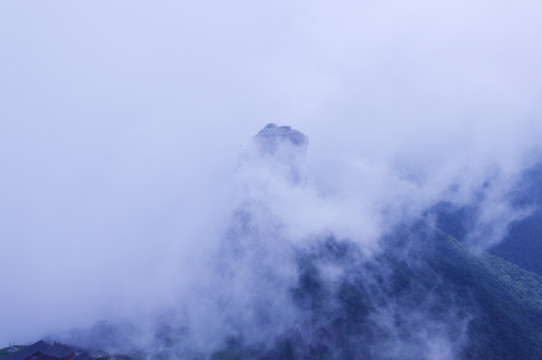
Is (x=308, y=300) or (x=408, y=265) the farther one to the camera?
(x=408, y=265)

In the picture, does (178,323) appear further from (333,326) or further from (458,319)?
(458,319)

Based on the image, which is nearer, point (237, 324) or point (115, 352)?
point (115, 352)

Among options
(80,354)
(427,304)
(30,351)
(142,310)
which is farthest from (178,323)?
(427,304)

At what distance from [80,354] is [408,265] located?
140 meters

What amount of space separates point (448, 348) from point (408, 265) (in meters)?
45.5

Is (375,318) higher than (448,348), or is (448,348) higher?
(375,318)

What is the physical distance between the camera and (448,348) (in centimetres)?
15150

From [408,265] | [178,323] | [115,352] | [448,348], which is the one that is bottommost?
[448,348]

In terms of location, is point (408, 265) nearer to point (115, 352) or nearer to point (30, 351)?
point (115, 352)

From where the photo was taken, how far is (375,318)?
160 m

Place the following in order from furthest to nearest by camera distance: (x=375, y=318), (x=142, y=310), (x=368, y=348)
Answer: (x=142, y=310)
(x=375, y=318)
(x=368, y=348)

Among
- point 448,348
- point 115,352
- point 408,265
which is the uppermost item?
→ point 408,265

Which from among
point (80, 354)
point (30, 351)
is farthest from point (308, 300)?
point (30, 351)

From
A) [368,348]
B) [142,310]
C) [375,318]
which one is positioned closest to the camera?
[368,348]
